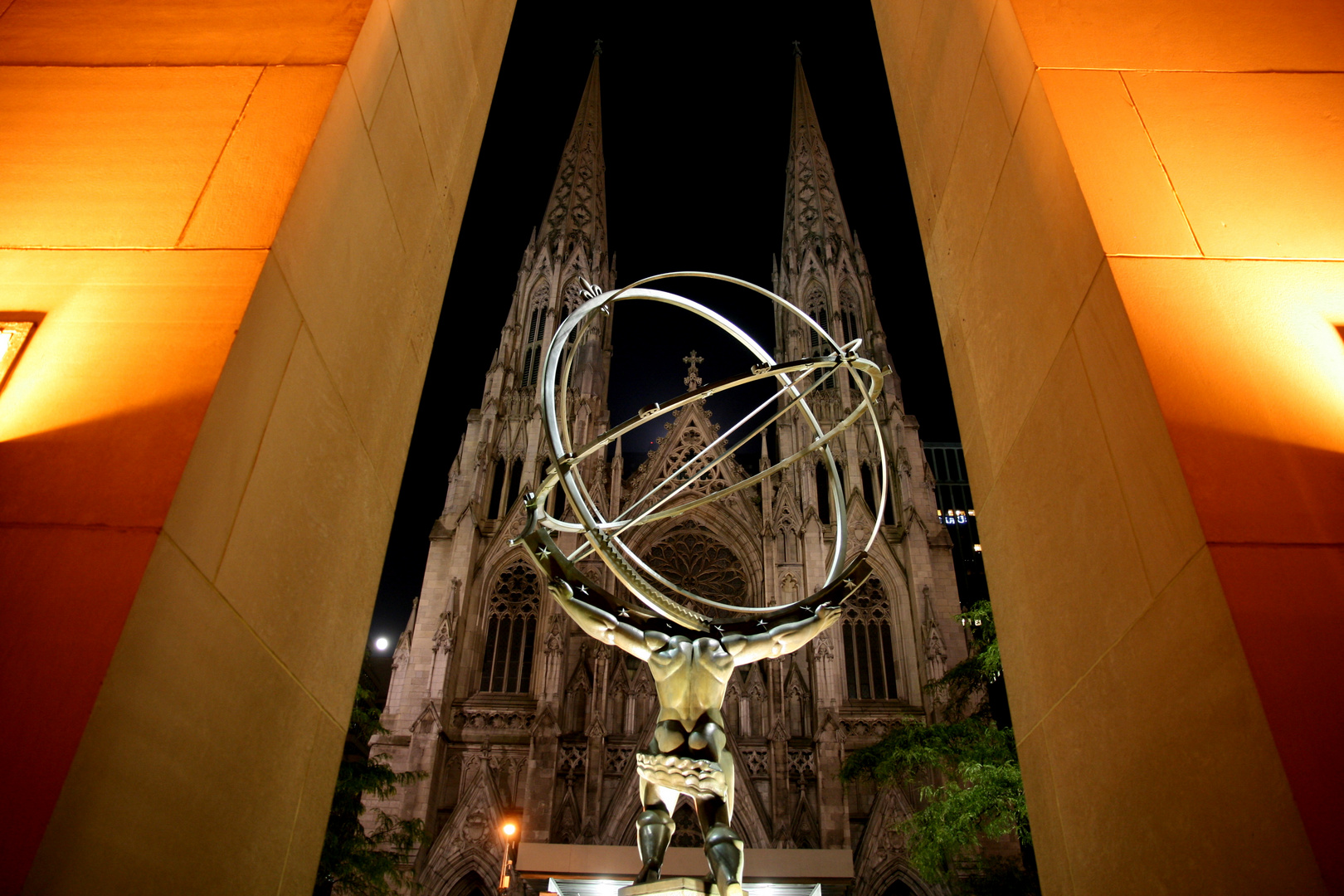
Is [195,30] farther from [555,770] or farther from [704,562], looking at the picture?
[704,562]

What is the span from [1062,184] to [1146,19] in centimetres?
109

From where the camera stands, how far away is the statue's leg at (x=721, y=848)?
202 inches

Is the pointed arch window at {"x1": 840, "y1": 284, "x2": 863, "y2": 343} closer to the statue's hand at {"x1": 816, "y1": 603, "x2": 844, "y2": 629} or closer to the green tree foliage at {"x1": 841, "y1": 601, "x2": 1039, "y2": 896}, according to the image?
the green tree foliage at {"x1": 841, "y1": 601, "x2": 1039, "y2": 896}

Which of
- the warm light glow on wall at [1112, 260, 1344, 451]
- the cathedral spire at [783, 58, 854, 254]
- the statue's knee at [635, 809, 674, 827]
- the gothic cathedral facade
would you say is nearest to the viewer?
the warm light glow on wall at [1112, 260, 1344, 451]

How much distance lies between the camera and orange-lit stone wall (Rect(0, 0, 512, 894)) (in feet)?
7.37

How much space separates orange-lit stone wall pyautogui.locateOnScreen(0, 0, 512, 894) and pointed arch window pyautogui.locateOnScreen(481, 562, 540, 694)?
65.1ft

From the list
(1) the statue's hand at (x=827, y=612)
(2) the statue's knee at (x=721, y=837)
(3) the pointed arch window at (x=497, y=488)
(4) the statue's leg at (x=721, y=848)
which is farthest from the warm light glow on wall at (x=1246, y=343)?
(3) the pointed arch window at (x=497, y=488)

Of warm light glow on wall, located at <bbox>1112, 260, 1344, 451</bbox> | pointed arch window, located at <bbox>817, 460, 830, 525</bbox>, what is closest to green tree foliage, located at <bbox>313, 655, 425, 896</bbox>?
warm light glow on wall, located at <bbox>1112, 260, 1344, 451</bbox>

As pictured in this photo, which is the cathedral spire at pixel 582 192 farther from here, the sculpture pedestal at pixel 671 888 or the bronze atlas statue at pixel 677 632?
the sculpture pedestal at pixel 671 888

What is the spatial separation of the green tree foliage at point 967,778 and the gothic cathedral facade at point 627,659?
4.57 metres

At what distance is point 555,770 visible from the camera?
20.8 meters

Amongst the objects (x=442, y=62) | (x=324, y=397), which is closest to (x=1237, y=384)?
(x=324, y=397)

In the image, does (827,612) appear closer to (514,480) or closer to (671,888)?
(671,888)

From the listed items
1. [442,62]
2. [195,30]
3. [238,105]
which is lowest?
[238,105]
